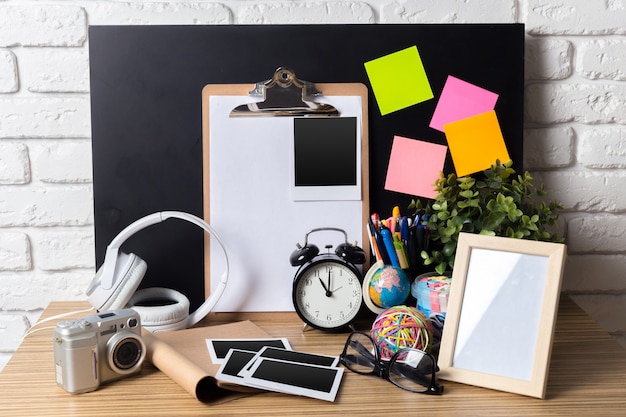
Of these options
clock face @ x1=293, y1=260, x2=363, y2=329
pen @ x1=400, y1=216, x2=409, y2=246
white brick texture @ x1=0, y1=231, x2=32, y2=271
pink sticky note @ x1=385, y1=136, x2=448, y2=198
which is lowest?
clock face @ x1=293, y1=260, x2=363, y2=329

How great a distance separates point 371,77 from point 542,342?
1.80 feet

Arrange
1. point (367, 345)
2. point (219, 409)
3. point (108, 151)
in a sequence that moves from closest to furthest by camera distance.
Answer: point (219, 409)
point (367, 345)
point (108, 151)

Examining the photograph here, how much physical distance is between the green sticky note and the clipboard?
3cm

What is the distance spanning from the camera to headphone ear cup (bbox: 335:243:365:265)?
1.01 metres

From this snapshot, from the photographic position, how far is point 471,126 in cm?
111

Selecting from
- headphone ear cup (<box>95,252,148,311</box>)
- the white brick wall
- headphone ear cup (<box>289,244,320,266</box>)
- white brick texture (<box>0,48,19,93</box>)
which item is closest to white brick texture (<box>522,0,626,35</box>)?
the white brick wall

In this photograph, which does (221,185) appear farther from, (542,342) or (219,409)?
(542,342)

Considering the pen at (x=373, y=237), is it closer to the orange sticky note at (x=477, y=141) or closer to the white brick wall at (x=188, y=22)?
the orange sticky note at (x=477, y=141)

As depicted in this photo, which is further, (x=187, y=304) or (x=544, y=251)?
(x=187, y=304)

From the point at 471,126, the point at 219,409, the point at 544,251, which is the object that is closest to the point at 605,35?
the point at 471,126

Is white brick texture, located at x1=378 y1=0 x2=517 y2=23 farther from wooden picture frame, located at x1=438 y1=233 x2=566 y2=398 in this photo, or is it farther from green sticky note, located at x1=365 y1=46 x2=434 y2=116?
wooden picture frame, located at x1=438 y1=233 x2=566 y2=398

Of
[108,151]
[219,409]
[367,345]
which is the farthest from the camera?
[108,151]

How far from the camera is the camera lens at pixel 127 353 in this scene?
82cm

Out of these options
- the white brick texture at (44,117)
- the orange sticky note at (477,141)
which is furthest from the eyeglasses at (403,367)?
the white brick texture at (44,117)
